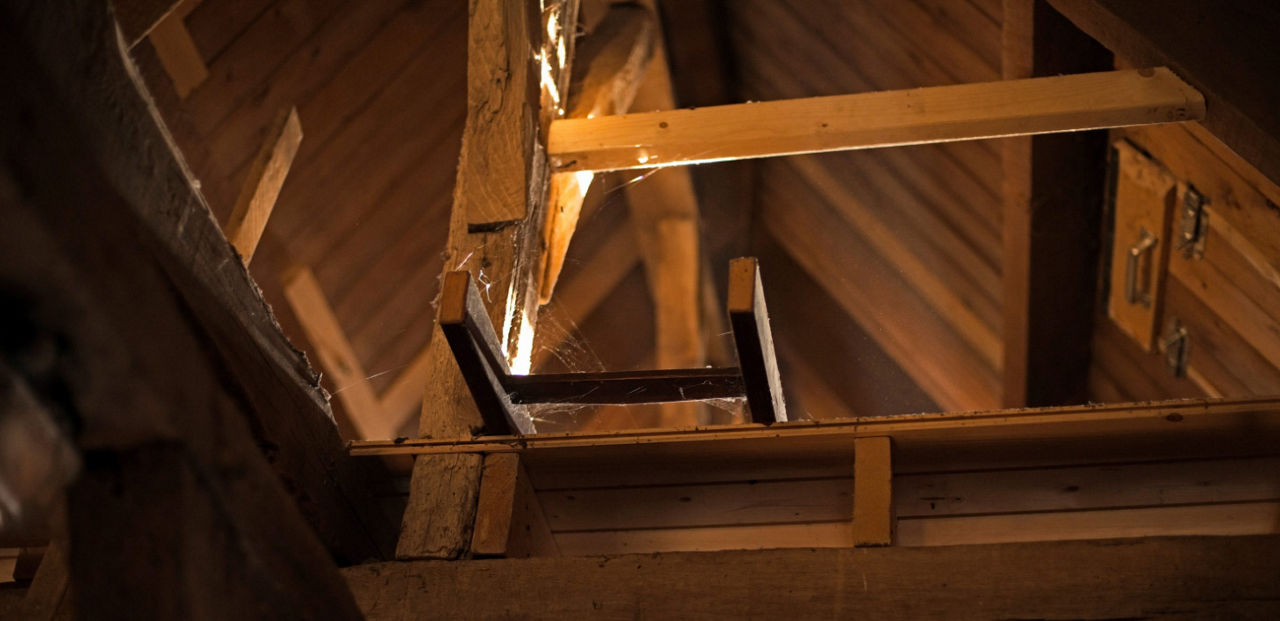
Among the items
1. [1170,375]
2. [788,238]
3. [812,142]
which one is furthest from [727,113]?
[788,238]

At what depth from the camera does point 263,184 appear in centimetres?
358

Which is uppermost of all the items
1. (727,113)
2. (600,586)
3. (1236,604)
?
(727,113)

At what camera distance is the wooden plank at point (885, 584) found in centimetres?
142

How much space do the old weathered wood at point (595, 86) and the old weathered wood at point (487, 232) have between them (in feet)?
0.26

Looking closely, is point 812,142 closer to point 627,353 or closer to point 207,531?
point 207,531

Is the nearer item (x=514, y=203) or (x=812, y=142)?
(x=514, y=203)

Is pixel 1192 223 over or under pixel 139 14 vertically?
under

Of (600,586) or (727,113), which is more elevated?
(727,113)

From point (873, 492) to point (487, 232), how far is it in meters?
1.06

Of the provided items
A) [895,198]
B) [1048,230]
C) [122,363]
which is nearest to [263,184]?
[895,198]

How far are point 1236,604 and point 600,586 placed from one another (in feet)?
2.41

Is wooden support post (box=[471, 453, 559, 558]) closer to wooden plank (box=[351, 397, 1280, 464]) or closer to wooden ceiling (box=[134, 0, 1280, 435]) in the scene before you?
wooden plank (box=[351, 397, 1280, 464])

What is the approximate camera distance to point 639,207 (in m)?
4.80

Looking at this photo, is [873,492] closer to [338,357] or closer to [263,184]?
[263,184]
